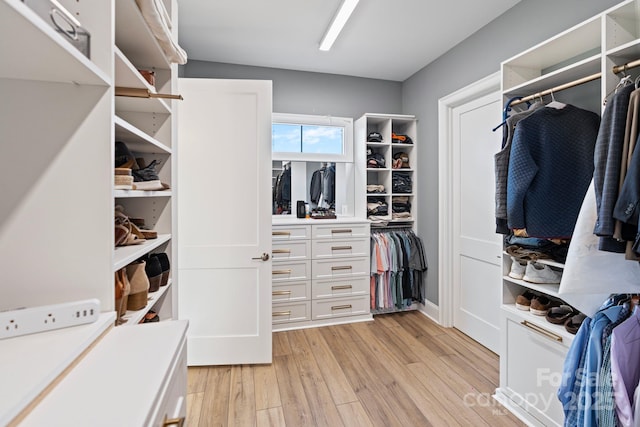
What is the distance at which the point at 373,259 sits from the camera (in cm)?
316

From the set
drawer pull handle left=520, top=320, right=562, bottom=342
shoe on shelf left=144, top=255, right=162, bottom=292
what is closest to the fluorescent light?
shoe on shelf left=144, top=255, right=162, bottom=292

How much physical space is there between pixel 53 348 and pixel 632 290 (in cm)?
189

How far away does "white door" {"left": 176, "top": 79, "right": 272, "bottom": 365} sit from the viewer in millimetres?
2188

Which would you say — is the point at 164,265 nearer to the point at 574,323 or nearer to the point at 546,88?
the point at 574,323

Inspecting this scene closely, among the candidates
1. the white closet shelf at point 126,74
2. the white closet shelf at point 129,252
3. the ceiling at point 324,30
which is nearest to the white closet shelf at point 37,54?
the white closet shelf at point 126,74

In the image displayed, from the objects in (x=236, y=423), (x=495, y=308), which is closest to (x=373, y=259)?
(x=495, y=308)

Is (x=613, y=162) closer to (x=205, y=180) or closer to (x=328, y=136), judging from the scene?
(x=205, y=180)

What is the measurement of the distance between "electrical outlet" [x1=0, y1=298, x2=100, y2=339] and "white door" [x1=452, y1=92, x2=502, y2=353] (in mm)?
2533

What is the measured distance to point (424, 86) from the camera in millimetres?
3188

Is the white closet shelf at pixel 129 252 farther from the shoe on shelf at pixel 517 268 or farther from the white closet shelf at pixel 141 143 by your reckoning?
the shoe on shelf at pixel 517 268

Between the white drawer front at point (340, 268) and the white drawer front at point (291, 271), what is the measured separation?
0.08 meters

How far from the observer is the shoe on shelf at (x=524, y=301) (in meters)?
1.77

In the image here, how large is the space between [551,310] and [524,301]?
0.53ft

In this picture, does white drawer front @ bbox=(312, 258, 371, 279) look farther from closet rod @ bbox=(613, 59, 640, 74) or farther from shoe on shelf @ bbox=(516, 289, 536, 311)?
closet rod @ bbox=(613, 59, 640, 74)
